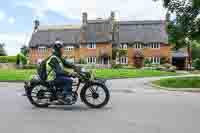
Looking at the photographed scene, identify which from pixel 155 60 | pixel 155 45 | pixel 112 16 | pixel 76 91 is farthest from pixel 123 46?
pixel 76 91

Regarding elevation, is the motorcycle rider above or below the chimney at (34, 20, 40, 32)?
below

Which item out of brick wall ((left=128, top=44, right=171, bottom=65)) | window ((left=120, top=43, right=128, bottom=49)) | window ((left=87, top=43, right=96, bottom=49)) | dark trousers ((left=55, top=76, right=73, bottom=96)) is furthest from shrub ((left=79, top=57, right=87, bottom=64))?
dark trousers ((left=55, top=76, right=73, bottom=96))

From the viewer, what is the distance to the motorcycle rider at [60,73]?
10992 millimetres

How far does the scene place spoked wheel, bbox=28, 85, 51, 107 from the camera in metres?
11.2

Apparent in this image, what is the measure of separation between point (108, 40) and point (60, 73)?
59.7 m

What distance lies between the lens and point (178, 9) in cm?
2500

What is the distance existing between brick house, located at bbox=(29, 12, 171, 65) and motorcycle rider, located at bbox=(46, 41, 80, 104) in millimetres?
57215

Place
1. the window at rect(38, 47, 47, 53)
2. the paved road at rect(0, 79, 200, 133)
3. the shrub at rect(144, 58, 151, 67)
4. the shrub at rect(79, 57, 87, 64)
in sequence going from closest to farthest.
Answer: the paved road at rect(0, 79, 200, 133) < the shrub at rect(144, 58, 151, 67) < the shrub at rect(79, 57, 87, 64) < the window at rect(38, 47, 47, 53)

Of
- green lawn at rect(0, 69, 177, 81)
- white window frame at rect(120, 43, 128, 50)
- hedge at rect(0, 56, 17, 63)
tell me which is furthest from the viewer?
white window frame at rect(120, 43, 128, 50)

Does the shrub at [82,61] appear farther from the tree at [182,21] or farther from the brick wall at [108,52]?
the tree at [182,21]

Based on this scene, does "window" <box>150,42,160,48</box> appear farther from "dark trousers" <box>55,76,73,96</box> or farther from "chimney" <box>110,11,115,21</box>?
"dark trousers" <box>55,76,73,96</box>

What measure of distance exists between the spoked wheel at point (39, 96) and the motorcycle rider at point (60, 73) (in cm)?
36

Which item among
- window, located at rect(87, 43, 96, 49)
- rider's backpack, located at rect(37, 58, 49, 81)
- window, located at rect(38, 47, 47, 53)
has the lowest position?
rider's backpack, located at rect(37, 58, 49, 81)

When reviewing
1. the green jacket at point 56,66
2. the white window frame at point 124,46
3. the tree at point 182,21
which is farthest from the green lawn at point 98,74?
the white window frame at point 124,46
